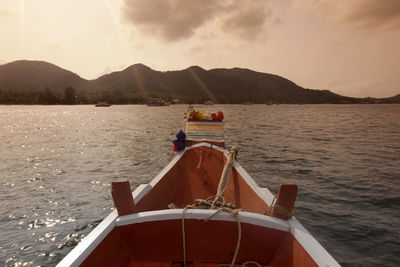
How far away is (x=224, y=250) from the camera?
2742 millimetres

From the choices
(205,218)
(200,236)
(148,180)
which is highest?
(205,218)

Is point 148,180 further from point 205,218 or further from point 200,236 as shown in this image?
point 205,218

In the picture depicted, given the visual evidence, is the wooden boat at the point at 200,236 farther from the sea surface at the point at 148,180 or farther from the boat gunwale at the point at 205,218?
the sea surface at the point at 148,180

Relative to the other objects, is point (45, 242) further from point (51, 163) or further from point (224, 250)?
point (51, 163)

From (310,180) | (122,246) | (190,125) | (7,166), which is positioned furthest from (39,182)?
(310,180)

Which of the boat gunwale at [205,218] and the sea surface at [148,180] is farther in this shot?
the sea surface at [148,180]

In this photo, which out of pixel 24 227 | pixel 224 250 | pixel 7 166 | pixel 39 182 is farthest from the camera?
pixel 7 166

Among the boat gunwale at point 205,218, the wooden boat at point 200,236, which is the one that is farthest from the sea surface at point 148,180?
the boat gunwale at point 205,218

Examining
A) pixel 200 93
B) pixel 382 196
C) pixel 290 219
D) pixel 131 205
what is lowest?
pixel 382 196

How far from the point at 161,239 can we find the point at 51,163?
14.3 m

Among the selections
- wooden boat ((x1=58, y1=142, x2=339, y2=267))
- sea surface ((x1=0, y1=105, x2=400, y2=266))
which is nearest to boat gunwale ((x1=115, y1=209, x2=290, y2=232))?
wooden boat ((x1=58, y1=142, x2=339, y2=267))

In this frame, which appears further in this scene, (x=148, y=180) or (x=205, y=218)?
(x=148, y=180)

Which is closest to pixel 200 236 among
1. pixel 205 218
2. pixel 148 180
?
pixel 205 218

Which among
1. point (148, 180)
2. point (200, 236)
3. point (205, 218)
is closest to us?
point (205, 218)
